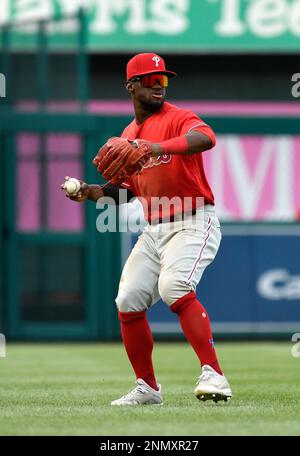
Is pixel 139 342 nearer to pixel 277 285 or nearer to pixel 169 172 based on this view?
pixel 169 172

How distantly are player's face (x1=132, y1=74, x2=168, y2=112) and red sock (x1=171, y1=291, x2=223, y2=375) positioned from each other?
Result: 1.13m

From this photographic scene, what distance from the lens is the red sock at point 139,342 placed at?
6734 mm

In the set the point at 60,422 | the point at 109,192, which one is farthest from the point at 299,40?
the point at 60,422

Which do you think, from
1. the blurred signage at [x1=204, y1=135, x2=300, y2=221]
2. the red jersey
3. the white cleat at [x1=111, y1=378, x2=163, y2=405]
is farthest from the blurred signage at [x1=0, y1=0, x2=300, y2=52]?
the white cleat at [x1=111, y1=378, x2=163, y2=405]

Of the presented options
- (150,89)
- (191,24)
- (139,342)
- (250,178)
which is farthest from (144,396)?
(250,178)

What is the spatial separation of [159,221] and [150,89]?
77 centimetres

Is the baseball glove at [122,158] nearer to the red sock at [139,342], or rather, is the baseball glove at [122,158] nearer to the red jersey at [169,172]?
the red jersey at [169,172]

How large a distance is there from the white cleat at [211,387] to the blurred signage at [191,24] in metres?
12.9

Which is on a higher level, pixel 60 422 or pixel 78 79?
pixel 78 79

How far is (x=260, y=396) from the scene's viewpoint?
7.08 meters

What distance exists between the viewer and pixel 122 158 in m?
6.36

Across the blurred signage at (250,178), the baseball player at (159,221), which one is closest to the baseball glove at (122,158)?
the baseball player at (159,221)
